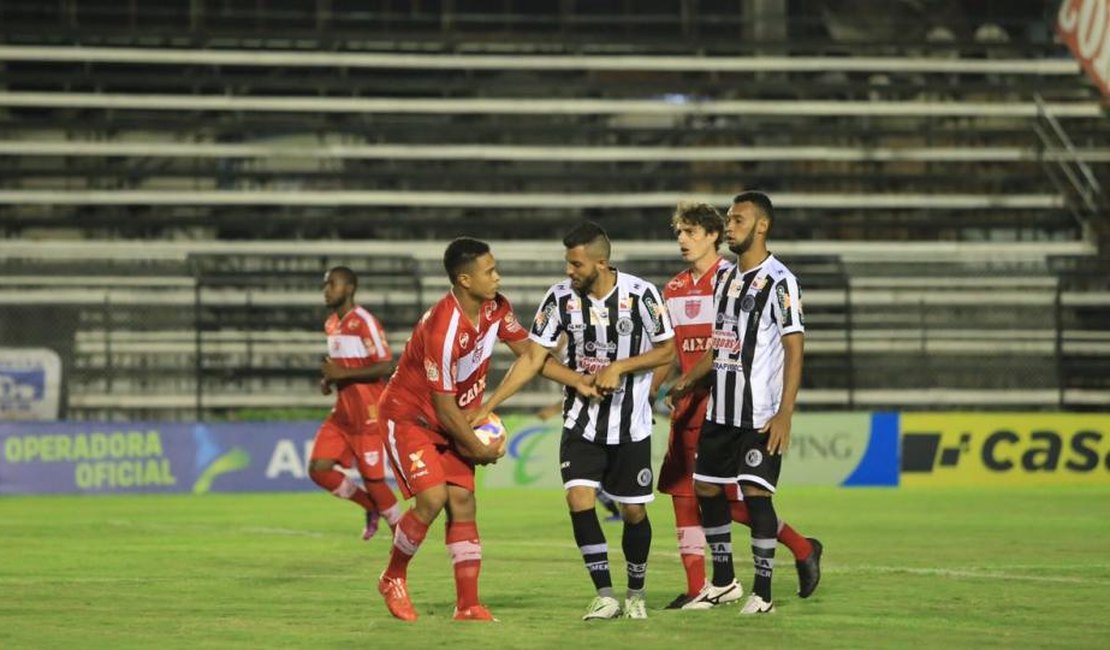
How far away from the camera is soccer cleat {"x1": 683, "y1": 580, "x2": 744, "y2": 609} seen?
1023cm

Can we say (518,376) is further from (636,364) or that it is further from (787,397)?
(787,397)

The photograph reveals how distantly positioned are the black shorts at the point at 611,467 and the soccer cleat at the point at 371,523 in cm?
663

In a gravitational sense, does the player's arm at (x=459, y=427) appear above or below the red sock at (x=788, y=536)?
above

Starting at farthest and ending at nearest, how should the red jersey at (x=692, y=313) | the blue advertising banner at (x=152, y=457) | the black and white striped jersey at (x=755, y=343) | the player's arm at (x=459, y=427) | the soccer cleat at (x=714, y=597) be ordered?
the blue advertising banner at (x=152, y=457), the red jersey at (x=692, y=313), the soccer cleat at (x=714, y=597), the black and white striped jersey at (x=755, y=343), the player's arm at (x=459, y=427)

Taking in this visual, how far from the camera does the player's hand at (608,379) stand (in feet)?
31.4

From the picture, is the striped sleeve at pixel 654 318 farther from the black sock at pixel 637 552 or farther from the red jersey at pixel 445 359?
the black sock at pixel 637 552

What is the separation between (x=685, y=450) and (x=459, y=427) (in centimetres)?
179

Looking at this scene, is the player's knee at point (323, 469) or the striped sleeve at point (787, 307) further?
the player's knee at point (323, 469)

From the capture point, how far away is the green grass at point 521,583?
901 centimetres

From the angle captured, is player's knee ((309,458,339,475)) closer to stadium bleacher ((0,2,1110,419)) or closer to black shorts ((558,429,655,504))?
black shorts ((558,429,655,504))

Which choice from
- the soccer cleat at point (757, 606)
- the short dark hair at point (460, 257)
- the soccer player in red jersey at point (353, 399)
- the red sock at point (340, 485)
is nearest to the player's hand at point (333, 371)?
the soccer player in red jersey at point (353, 399)

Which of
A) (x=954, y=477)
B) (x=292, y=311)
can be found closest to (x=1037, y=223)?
(x=954, y=477)

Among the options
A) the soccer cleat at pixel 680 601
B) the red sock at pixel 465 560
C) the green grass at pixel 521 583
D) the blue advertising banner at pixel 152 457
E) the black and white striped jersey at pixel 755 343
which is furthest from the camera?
the blue advertising banner at pixel 152 457

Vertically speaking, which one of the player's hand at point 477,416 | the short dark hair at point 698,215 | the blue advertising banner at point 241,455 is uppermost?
the short dark hair at point 698,215
